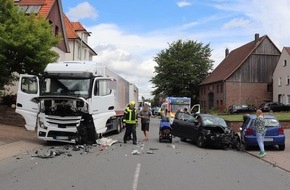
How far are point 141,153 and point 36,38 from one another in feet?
35.6

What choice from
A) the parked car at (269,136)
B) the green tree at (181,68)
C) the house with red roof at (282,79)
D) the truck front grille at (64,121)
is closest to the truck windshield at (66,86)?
the truck front grille at (64,121)

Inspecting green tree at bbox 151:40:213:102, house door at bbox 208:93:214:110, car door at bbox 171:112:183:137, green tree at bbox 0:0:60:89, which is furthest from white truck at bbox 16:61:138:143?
green tree at bbox 151:40:213:102

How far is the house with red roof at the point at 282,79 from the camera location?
201 ft

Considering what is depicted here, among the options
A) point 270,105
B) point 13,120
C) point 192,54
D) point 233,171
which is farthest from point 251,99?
point 233,171

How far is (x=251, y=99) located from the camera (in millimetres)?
68188

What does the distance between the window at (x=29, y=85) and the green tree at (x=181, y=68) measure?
63794 millimetres

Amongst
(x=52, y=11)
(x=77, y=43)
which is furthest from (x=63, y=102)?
(x=77, y=43)

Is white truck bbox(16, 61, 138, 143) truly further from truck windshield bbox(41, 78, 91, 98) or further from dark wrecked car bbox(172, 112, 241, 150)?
dark wrecked car bbox(172, 112, 241, 150)

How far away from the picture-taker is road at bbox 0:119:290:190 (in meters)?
9.24

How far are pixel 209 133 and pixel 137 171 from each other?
25.1ft

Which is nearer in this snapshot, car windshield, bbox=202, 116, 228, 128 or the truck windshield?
the truck windshield

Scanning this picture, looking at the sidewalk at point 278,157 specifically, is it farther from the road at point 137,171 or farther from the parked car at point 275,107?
the parked car at point 275,107

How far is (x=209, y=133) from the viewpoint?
1812cm

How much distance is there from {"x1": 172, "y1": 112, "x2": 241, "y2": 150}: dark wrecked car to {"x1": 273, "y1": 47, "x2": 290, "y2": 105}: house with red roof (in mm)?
43662
